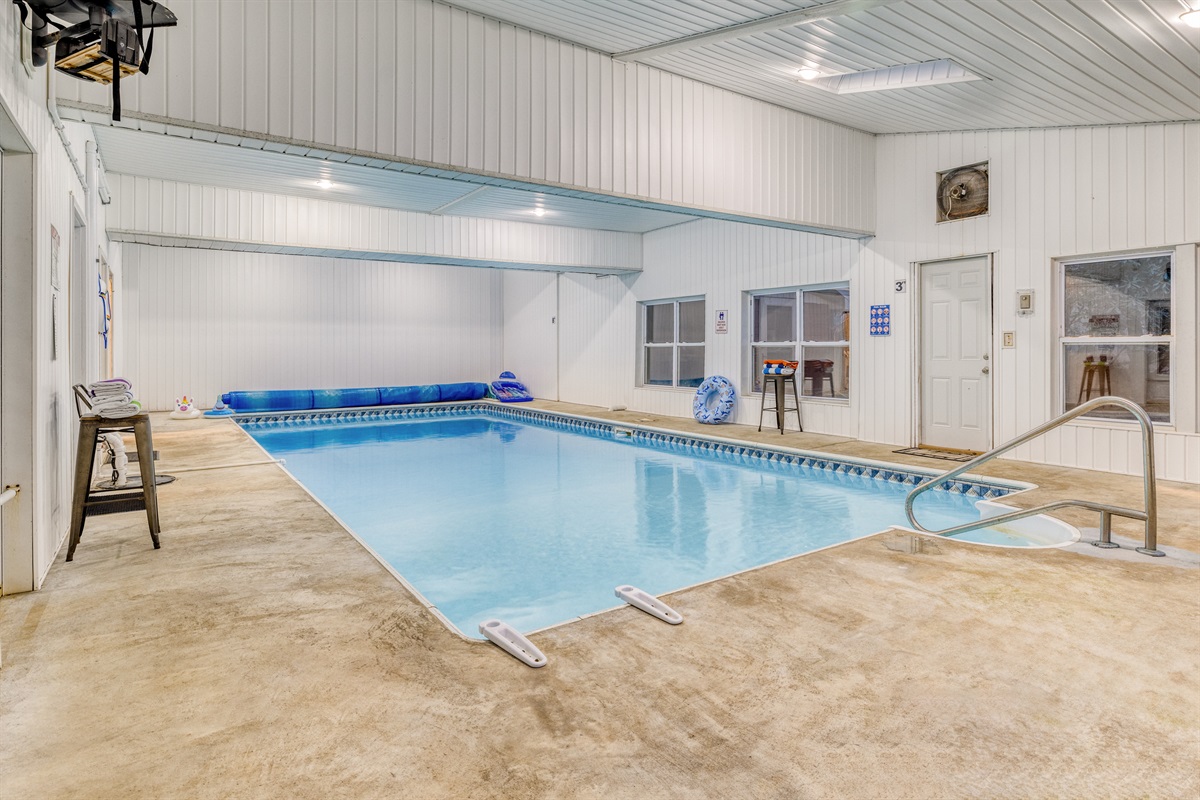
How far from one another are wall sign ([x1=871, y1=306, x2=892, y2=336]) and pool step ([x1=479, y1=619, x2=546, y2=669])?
5840mm

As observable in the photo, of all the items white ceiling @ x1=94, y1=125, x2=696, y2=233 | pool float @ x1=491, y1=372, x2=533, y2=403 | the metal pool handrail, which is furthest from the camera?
pool float @ x1=491, y1=372, x2=533, y2=403

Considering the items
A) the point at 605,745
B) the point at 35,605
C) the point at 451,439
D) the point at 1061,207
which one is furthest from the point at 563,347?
the point at 605,745

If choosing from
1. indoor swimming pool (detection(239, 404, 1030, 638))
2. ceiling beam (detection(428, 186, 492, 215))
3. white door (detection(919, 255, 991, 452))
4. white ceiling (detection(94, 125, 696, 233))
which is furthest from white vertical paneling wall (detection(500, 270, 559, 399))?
white door (detection(919, 255, 991, 452))

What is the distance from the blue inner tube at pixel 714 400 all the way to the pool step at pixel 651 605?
634 cm

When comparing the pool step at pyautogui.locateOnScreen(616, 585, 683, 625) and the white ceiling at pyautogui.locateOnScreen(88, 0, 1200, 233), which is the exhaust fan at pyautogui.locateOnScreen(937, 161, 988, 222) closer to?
the white ceiling at pyautogui.locateOnScreen(88, 0, 1200, 233)

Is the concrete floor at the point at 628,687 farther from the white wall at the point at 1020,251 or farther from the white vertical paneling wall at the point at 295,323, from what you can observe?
the white vertical paneling wall at the point at 295,323

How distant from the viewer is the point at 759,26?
415 centimetres

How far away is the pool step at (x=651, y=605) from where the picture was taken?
2453 mm

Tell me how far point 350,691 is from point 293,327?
11216 mm

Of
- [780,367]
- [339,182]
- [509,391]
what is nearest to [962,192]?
[780,367]

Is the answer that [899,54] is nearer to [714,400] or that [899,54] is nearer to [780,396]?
[780,396]

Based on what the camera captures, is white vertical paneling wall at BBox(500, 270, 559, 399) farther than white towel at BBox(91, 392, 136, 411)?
Yes

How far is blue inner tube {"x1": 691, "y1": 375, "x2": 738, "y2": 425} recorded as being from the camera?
8867mm

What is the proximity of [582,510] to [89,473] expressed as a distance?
315cm
